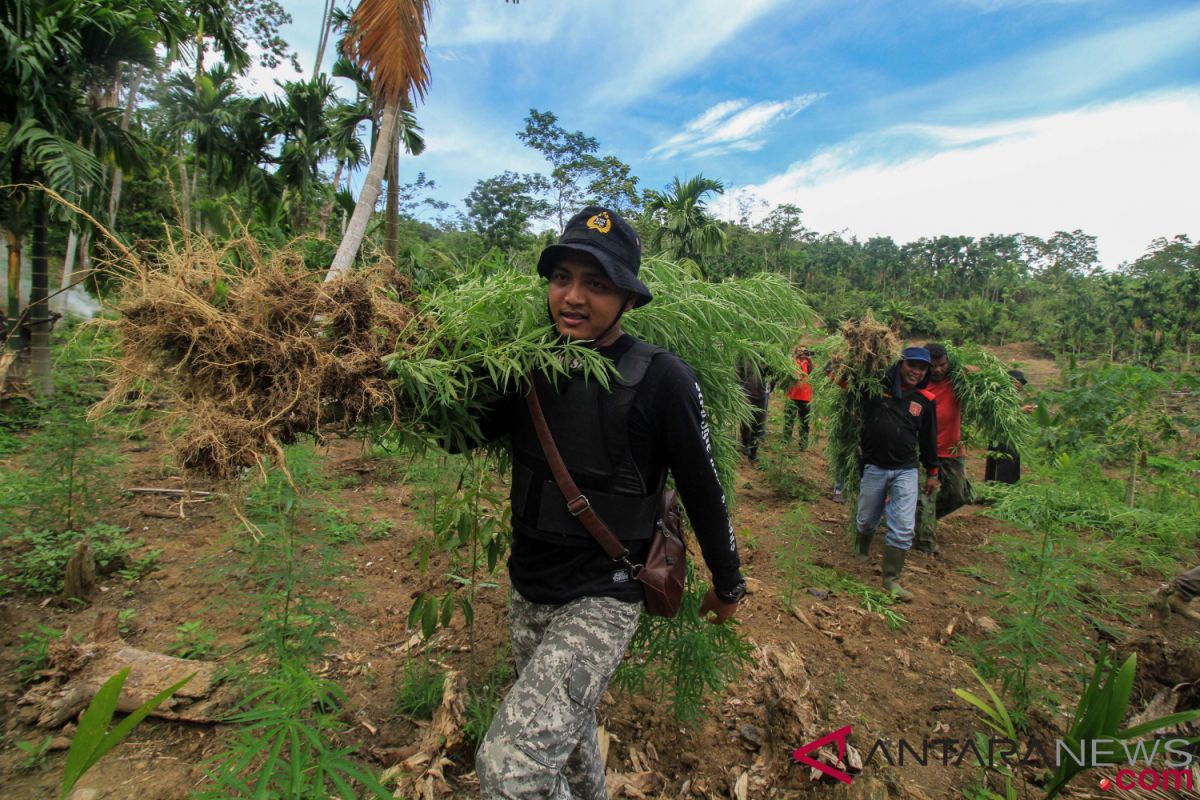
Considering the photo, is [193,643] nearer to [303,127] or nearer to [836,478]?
[836,478]

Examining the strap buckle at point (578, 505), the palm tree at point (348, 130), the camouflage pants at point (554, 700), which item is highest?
the palm tree at point (348, 130)

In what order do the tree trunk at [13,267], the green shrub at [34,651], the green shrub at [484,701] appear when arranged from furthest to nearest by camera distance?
the tree trunk at [13,267], the green shrub at [34,651], the green shrub at [484,701]

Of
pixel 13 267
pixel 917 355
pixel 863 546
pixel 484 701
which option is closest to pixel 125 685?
pixel 484 701

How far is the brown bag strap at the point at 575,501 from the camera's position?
78.0 inches

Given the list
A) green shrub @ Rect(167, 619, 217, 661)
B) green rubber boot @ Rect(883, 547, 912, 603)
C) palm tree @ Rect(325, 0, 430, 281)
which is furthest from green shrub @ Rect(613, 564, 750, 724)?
palm tree @ Rect(325, 0, 430, 281)

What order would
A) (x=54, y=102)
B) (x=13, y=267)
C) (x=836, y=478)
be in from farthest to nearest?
1. (x=13, y=267)
2. (x=54, y=102)
3. (x=836, y=478)

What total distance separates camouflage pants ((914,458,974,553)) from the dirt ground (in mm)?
387

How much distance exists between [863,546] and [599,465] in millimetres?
4986

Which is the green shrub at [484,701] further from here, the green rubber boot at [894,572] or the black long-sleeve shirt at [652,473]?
the green rubber boot at [894,572]

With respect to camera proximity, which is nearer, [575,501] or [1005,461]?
[575,501]

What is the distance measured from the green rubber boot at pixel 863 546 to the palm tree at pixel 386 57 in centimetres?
684

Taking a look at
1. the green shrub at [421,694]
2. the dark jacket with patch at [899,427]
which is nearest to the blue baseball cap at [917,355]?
the dark jacket with patch at [899,427]

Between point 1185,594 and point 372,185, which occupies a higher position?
point 372,185

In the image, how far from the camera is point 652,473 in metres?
2.14
